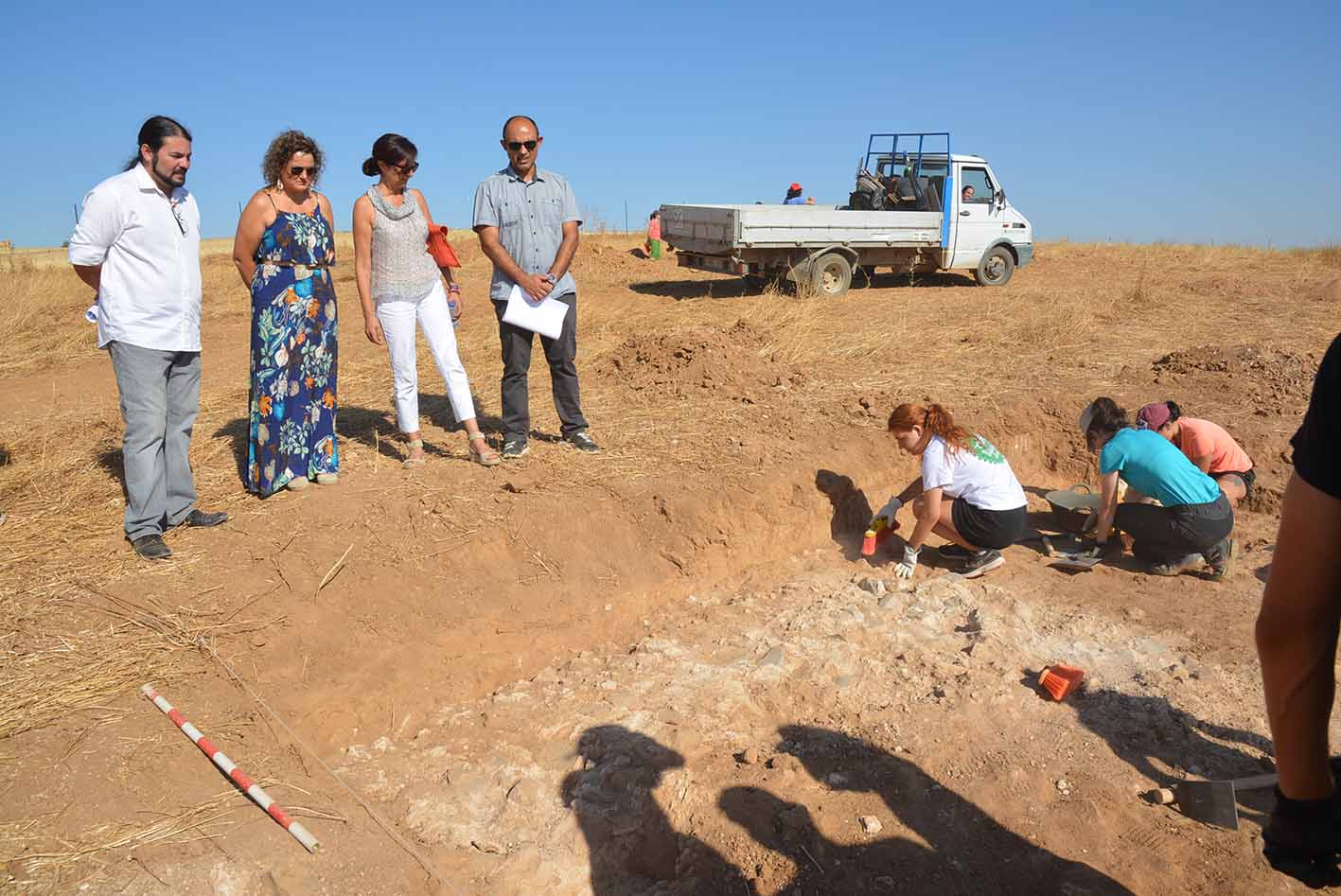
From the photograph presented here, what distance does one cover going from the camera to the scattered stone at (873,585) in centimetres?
513

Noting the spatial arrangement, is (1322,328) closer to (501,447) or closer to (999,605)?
(999,605)

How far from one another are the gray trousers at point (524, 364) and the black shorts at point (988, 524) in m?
2.56

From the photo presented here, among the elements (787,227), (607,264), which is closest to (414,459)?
(787,227)

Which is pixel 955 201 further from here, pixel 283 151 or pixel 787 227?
pixel 283 151

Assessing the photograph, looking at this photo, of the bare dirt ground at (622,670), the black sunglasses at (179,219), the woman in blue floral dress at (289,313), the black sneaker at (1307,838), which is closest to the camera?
the black sneaker at (1307,838)

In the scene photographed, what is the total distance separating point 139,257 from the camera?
4004mm

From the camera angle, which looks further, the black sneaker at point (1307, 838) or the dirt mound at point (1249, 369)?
the dirt mound at point (1249, 369)

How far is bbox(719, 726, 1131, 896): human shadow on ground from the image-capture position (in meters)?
3.00

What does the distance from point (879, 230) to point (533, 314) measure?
9520 millimetres

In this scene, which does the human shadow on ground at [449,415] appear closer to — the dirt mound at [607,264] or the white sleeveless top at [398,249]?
the white sleeveless top at [398,249]

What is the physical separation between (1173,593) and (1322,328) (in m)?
7.02

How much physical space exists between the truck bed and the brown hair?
740cm

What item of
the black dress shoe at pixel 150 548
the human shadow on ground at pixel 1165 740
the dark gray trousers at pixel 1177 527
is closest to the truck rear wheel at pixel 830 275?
the dark gray trousers at pixel 1177 527

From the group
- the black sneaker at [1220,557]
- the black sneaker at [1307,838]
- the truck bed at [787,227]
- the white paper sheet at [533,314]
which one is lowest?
the black sneaker at [1220,557]
